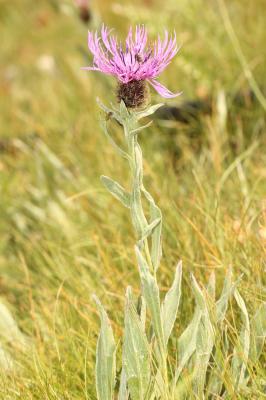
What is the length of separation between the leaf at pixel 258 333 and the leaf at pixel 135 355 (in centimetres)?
22

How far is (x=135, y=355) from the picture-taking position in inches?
47.5

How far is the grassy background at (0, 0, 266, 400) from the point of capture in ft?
5.25

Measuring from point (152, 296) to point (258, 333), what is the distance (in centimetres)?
24

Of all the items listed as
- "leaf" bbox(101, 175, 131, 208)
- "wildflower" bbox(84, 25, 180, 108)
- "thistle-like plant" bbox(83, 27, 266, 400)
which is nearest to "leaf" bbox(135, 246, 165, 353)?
"thistle-like plant" bbox(83, 27, 266, 400)

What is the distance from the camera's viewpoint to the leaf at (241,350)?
1.27 m

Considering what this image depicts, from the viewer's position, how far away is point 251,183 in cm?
219

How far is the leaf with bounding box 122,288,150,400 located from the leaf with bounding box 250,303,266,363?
22 cm

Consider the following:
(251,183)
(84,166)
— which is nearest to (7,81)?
(84,166)

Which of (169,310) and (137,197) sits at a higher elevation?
(137,197)

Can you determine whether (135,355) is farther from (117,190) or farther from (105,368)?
(117,190)

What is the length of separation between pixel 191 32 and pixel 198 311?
8.65 feet

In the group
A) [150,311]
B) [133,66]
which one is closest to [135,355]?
[150,311]

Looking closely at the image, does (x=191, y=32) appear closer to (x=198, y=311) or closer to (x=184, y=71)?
(x=184, y=71)

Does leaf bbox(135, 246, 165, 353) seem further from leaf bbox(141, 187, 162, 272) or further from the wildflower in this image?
the wildflower
